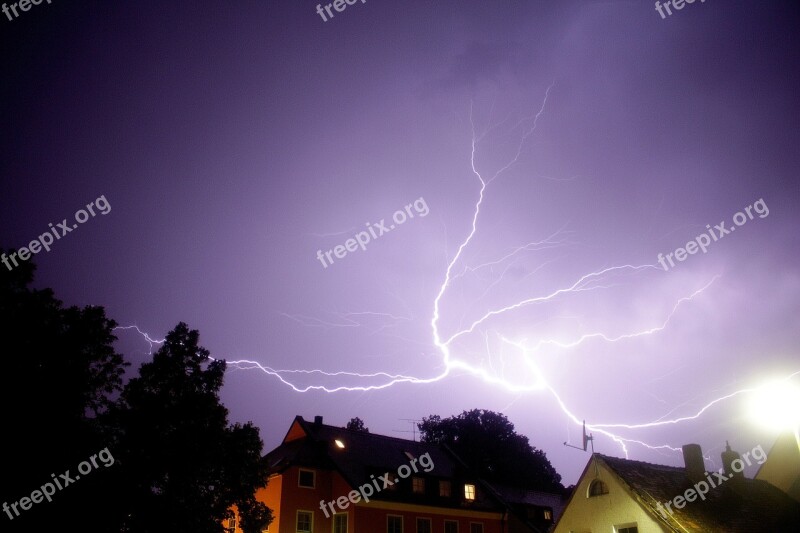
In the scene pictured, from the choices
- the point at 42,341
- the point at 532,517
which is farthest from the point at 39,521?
the point at 532,517

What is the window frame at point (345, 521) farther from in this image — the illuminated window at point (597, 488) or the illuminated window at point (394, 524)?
the illuminated window at point (597, 488)

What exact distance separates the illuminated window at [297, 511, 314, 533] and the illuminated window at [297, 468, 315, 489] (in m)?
1.47

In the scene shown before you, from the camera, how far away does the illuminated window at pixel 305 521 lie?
30844 mm

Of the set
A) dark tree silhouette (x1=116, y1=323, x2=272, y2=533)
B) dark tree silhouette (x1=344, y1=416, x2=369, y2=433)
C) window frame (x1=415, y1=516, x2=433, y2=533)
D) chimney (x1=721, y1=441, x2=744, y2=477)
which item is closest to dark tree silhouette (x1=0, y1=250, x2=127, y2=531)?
dark tree silhouette (x1=116, y1=323, x2=272, y2=533)

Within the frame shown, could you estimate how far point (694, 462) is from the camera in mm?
27047

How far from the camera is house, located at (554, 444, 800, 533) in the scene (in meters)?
22.9

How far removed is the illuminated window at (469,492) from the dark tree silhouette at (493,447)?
84.1 ft

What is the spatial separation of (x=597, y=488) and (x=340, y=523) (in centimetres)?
1499

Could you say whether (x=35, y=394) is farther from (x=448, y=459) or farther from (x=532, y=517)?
(x=532, y=517)

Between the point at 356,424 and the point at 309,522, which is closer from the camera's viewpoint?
the point at 309,522

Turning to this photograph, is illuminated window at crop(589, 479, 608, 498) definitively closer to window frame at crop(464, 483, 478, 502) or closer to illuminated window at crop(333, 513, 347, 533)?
window frame at crop(464, 483, 478, 502)

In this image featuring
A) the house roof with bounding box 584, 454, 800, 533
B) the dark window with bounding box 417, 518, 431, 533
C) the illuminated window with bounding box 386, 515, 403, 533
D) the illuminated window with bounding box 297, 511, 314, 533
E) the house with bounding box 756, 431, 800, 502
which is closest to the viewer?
the house roof with bounding box 584, 454, 800, 533

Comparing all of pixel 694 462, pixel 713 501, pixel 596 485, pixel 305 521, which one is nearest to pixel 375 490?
pixel 305 521

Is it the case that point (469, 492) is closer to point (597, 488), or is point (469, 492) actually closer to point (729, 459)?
point (597, 488)
